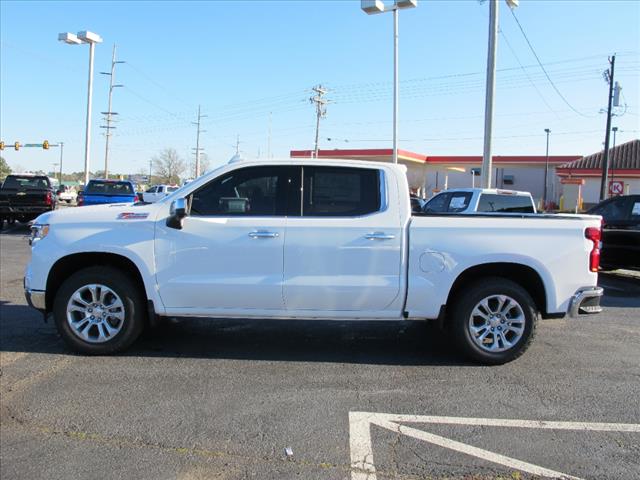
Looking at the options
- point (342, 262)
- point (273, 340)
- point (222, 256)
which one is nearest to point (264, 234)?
point (222, 256)

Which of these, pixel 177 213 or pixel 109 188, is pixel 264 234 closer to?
pixel 177 213

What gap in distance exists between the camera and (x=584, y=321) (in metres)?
7.61

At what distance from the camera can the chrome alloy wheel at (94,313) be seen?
5465mm

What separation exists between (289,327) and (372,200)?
2.19 metres

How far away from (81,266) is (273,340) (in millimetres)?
2108

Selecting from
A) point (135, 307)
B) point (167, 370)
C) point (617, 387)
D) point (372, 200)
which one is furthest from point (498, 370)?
point (135, 307)

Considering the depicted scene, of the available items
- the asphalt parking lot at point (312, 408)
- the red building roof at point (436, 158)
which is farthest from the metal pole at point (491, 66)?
the red building roof at point (436, 158)

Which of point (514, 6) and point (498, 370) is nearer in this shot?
point (498, 370)

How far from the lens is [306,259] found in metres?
5.33

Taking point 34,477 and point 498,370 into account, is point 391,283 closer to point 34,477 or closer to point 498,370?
point 498,370

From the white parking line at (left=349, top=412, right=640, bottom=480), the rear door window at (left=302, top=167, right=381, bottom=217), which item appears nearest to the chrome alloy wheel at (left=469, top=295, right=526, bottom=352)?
the white parking line at (left=349, top=412, right=640, bottom=480)

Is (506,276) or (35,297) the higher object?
(506,276)

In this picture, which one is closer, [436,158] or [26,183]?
[26,183]

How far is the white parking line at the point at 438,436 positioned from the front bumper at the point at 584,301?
56.8 inches
